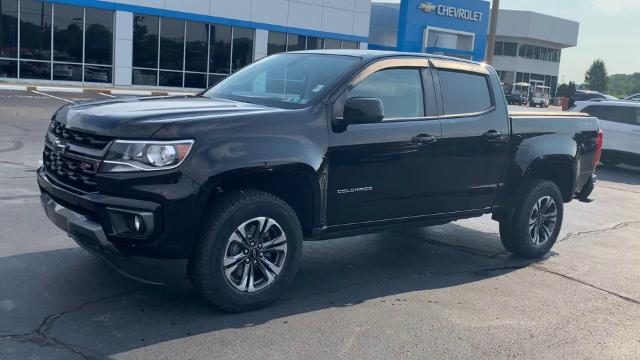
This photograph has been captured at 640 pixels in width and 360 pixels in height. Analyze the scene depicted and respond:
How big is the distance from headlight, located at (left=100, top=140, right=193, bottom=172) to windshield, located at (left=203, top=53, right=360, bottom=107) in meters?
1.23

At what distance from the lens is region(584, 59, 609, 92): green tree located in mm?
98219

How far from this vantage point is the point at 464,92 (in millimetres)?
6328

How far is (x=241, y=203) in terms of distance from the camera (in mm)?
4598

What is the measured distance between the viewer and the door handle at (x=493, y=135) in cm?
629

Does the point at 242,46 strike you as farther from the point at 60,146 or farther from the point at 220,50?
the point at 60,146

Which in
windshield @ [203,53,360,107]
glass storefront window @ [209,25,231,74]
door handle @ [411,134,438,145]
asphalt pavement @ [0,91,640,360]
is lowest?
asphalt pavement @ [0,91,640,360]

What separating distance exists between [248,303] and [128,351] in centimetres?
100

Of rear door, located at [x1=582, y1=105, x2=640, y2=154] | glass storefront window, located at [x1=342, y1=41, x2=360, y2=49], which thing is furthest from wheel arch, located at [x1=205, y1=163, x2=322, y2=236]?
glass storefront window, located at [x1=342, y1=41, x2=360, y2=49]

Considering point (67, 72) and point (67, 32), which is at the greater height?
point (67, 32)

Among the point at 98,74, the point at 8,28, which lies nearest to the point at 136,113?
the point at 8,28

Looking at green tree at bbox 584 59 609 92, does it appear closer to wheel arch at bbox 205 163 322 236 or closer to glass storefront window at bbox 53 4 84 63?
glass storefront window at bbox 53 4 84 63

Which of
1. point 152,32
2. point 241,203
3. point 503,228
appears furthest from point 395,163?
point 152,32

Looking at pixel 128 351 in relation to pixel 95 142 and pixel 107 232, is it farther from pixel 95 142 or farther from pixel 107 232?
pixel 95 142

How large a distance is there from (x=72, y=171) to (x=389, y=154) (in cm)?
245
